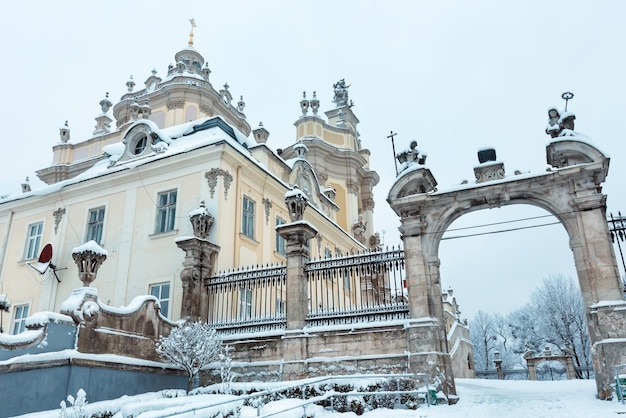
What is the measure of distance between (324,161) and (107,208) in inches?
778

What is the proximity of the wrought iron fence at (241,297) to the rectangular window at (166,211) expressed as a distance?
419cm

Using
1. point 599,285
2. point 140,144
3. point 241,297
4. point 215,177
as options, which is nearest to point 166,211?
point 215,177

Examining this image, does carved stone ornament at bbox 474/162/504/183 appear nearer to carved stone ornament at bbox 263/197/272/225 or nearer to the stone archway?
carved stone ornament at bbox 263/197/272/225

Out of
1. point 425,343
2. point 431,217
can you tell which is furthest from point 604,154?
point 425,343

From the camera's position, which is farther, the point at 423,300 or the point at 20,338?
the point at 423,300

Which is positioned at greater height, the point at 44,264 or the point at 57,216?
the point at 57,216

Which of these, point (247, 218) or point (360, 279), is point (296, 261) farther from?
point (247, 218)

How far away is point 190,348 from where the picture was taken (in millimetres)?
13219

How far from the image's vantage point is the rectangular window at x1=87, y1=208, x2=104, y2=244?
838 inches

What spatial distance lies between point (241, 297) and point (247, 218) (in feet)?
18.5

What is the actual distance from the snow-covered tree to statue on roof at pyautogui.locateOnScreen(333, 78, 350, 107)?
33.6 m

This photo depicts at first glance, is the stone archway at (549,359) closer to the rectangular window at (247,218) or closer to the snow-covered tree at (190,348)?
the rectangular window at (247,218)

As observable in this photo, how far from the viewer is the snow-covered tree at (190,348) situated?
13.2m

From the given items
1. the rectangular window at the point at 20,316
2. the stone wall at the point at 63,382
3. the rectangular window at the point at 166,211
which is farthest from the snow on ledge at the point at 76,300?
the rectangular window at the point at 20,316
